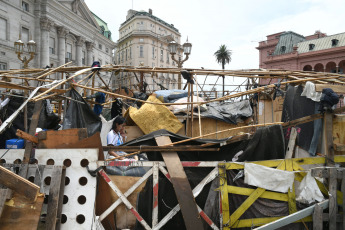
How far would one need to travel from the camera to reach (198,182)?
4562 mm

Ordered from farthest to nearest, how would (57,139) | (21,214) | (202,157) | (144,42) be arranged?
1. (144,42)
2. (202,157)
3. (57,139)
4. (21,214)

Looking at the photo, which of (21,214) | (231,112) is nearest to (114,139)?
(21,214)

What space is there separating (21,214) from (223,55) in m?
57.3

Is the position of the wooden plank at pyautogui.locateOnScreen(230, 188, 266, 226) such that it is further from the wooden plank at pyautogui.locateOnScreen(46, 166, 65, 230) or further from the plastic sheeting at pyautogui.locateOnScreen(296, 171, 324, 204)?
the wooden plank at pyautogui.locateOnScreen(46, 166, 65, 230)

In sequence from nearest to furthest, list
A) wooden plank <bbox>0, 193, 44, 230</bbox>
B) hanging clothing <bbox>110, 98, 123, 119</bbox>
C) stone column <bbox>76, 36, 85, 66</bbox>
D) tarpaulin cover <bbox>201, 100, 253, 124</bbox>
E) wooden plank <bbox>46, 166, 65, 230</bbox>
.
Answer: wooden plank <bbox>0, 193, 44, 230</bbox>
wooden plank <bbox>46, 166, 65, 230</bbox>
tarpaulin cover <bbox>201, 100, 253, 124</bbox>
hanging clothing <bbox>110, 98, 123, 119</bbox>
stone column <bbox>76, 36, 85, 66</bbox>

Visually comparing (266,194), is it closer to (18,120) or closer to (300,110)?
(300,110)

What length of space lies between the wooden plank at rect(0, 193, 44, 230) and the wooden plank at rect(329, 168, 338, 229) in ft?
15.2

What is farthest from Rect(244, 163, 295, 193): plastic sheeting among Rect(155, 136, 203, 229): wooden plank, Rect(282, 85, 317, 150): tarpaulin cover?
Rect(282, 85, 317, 150): tarpaulin cover

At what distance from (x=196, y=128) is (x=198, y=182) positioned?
15.7 ft

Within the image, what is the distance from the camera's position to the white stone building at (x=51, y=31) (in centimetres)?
2899

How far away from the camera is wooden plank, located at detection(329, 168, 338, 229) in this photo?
4160 millimetres

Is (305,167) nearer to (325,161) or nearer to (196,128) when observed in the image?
(325,161)

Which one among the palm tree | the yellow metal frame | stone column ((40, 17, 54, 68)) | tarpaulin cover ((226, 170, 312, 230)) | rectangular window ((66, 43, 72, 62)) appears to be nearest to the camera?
the yellow metal frame

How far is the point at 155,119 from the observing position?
8.36 m
